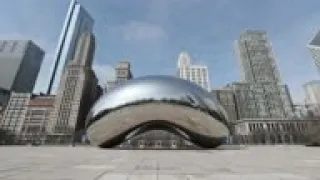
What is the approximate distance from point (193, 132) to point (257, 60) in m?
147

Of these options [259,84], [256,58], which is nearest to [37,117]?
[259,84]

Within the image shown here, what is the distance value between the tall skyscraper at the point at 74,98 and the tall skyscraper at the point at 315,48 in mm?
140357

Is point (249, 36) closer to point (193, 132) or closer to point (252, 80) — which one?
point (252, 80)

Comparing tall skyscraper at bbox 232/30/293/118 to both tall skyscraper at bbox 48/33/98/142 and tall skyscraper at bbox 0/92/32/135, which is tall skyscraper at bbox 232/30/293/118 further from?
tall skyscraper at bbox 0/92/32/135

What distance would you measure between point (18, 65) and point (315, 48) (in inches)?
8211

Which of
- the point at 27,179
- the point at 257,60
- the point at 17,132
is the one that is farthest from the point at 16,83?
the point at 27,179

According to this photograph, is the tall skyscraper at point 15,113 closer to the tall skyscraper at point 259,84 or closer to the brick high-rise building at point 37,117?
the brick high-rise building at point 37,117

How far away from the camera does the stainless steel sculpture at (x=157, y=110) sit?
16.4 metres

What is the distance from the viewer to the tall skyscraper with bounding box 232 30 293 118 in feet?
452

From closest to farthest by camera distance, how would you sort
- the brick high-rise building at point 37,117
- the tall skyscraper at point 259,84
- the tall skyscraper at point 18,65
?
the brick high-rise building at point 37,117 < the tall skyscraper at point 259,84 < the tall skyscraper at point 18,65

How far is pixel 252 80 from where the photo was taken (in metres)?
146

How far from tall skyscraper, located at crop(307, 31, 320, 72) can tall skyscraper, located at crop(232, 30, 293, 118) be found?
851 inches

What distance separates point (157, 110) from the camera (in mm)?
16766

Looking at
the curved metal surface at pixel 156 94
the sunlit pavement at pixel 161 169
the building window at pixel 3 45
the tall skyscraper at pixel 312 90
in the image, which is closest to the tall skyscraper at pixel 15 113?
the building window at pixel 3 45
